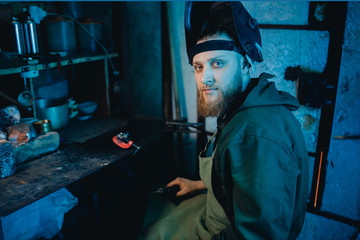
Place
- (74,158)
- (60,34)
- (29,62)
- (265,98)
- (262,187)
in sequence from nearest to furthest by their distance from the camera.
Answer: (262,187) → (265,98) → (74,158) → (29,62) → (60,34)

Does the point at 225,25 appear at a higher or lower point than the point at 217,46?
higher

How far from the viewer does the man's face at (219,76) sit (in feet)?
5.66

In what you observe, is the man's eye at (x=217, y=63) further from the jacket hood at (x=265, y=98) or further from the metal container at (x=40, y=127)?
the metal container at (x=40, y=127)

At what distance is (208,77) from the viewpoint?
1.75 metres

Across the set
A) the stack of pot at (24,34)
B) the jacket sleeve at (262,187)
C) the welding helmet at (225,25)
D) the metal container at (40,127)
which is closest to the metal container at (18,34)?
the stack of pot at (24,34)

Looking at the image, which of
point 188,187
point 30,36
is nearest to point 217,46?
point 188,187

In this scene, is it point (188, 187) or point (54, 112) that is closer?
point (188, 187)

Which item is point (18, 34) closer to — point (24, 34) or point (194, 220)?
point (24, 34)

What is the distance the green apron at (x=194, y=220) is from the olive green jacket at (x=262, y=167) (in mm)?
192

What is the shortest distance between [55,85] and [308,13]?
2492 mm

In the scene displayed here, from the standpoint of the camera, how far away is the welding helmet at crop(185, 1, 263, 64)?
163cm

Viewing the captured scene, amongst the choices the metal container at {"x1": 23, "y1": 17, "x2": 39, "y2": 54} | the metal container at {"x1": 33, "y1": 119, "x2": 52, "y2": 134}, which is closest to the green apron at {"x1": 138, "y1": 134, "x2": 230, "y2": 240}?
the metal container at {"x1": 33, "y1": 119, "x2": 52, "y2": 134}

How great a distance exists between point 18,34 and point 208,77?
1.65 meters

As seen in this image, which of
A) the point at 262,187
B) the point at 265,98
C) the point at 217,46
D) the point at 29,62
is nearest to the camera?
the point at 262,187
